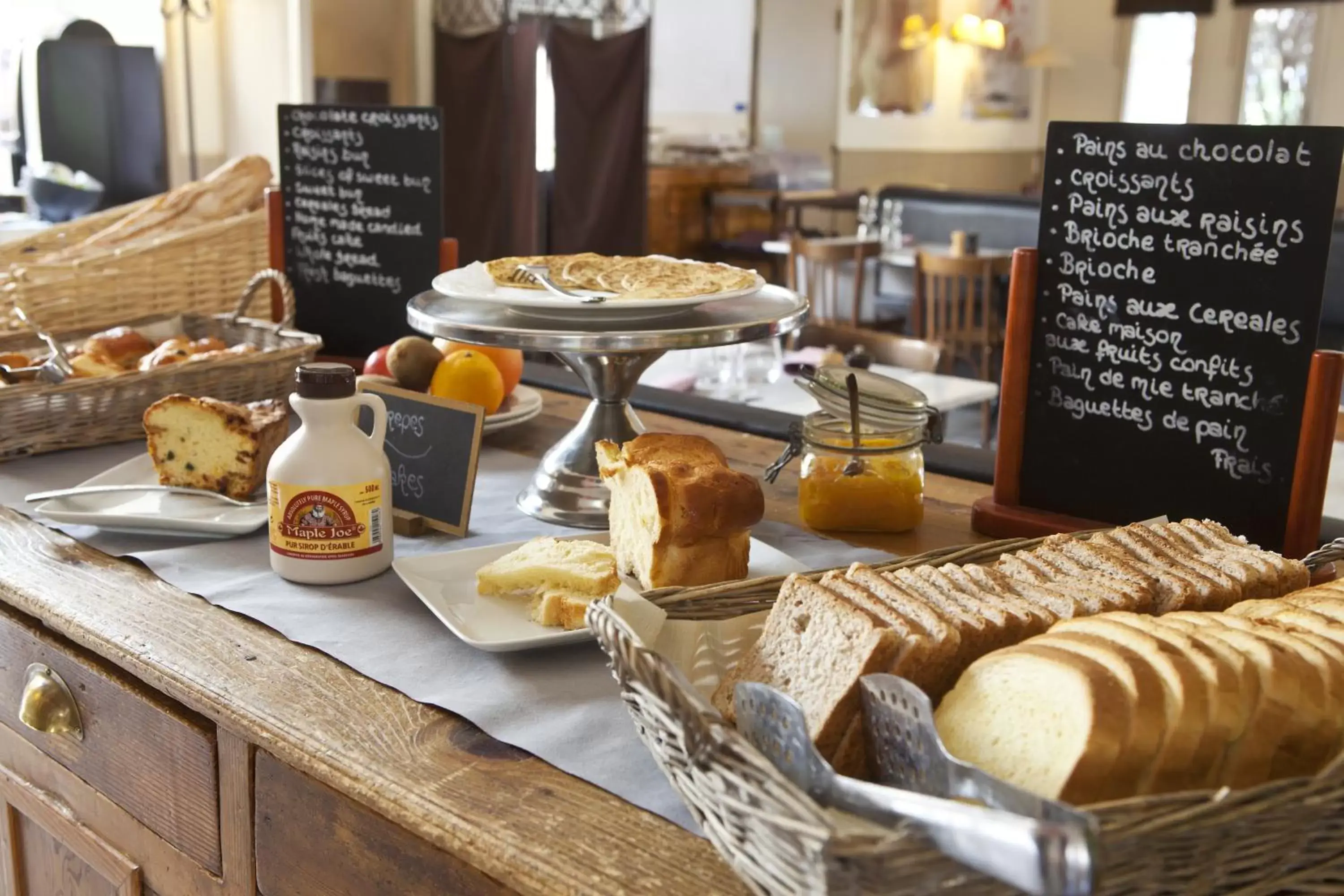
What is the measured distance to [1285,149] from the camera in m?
1.02

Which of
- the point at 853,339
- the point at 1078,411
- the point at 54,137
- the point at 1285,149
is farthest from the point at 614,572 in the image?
the point at 54,137

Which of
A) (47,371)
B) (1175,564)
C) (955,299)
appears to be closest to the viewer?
(1175,564)

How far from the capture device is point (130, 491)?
1.27 m

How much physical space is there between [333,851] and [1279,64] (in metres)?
9.92

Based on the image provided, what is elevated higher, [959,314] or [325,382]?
[325,382]

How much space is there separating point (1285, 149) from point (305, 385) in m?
0.85

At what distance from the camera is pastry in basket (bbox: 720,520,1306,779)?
61cm

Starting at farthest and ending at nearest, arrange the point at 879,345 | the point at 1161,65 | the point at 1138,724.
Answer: the point at 1161,65, the point at 879,345, the point at 1138,724

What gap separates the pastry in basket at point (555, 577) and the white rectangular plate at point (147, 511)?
0.30m

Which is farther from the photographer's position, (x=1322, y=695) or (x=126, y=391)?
(x=126, y=391)

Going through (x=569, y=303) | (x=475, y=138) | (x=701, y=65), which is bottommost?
(x=569, y=303)

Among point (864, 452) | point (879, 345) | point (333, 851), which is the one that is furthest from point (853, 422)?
point (879, 345)

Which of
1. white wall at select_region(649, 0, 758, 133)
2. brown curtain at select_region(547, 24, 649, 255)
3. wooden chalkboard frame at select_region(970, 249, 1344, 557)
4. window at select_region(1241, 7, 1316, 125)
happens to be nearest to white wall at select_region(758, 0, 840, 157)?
white wall at select_region(649, 0, 758, 133)

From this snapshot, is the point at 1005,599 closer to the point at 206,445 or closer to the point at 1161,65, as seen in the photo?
the point at 206,445
